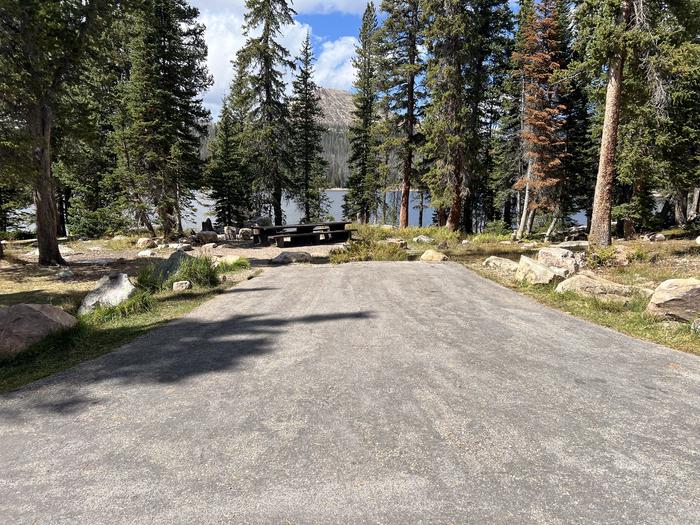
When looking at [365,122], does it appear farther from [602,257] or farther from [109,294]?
[109,294]

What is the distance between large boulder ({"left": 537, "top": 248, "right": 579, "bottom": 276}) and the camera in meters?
10.2

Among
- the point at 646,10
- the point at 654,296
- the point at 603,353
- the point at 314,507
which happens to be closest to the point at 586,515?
the point at 314,507

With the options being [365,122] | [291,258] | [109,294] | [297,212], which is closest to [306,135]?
[365,122]

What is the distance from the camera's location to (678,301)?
562 cm

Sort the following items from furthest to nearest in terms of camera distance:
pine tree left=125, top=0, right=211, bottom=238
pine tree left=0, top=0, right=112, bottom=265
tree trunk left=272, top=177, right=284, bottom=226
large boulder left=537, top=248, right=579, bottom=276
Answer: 1. tree trunk left=272, top=177, right=284, bottom=226
2. pine tree left=125, top=0, right=211, bottom=238
3. large boulder left=537, top=248, right=579, bottom=276
4. pine tree left=0, top=0, right=112, bottom=265

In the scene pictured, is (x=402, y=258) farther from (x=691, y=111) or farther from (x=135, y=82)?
(x=691, y=111)

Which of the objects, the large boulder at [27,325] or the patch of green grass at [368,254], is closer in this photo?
the large boulder at [27,325]

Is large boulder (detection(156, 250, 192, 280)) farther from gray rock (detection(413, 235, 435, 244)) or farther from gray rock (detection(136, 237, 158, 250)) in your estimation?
gray rock (detection(413, 235, 435, 244))

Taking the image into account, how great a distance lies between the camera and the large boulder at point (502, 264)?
34.5 ft

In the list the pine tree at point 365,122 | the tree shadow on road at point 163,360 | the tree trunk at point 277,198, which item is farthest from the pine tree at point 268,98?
the tree shadow on road at point 163,360

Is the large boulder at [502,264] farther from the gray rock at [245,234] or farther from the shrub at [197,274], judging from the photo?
the gray rock at [245,234]

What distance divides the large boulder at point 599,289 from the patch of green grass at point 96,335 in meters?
7.43

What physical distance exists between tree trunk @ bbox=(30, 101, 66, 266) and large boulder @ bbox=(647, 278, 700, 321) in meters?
14.4

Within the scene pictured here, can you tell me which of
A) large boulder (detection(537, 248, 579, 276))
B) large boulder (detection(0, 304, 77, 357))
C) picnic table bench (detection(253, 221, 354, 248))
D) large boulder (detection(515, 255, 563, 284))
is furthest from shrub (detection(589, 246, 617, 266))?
large boulder (detection(0, 304, 77, 357))
